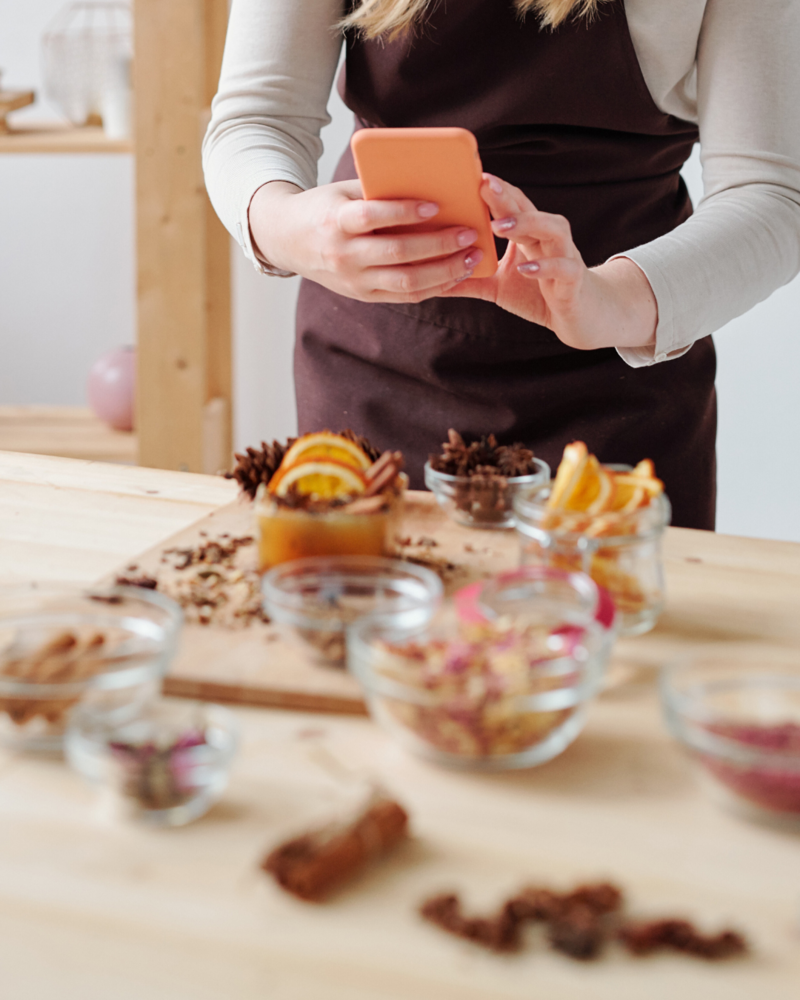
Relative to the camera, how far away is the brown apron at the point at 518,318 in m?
1.18

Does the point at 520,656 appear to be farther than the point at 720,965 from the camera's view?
Yes

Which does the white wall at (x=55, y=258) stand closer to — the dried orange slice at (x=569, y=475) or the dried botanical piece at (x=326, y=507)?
the dried botanical piece at (x=326, y=507)

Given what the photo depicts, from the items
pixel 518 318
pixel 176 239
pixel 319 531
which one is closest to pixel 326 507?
pixel 319 531

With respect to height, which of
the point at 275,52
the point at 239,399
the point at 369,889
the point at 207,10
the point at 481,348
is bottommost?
the point at 239,399

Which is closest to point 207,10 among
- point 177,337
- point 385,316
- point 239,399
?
point 177,337

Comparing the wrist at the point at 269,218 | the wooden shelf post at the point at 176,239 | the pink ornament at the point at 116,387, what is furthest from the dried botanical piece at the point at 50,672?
the pink ornament at the point at 116,387

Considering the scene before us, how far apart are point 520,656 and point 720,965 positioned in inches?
8.0

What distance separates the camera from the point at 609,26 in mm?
1144

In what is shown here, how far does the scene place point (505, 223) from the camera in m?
0.93

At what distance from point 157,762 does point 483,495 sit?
486 mm

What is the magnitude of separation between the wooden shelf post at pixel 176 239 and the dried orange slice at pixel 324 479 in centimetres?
146

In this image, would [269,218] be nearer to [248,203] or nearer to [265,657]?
[248,203]

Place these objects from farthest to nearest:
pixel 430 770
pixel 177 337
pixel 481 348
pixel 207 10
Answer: pixel 177 337
pixel 207 10
pixel 481 348
pixel 430 770

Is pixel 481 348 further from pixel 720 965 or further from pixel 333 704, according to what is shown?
pixel 720 965
